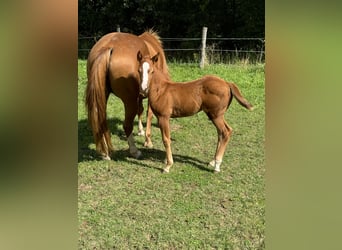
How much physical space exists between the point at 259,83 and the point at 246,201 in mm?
5386

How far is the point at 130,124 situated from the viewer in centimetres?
460

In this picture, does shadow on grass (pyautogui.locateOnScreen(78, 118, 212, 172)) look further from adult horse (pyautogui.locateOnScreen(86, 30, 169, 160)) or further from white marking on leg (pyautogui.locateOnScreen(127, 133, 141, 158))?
adult horse (pyautogui.locateOnScreen(86, 30, 169, 160))

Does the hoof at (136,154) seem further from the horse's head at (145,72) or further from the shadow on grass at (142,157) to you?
the horse's head at (145,72)

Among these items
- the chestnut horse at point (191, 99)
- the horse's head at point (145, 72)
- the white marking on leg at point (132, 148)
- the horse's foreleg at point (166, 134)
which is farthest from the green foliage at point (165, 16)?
the horse's head at point (145, 72)

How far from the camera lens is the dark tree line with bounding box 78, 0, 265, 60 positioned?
710 inches

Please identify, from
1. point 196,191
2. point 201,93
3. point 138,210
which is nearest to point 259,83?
point 201,93

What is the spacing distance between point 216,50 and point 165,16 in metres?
7.26

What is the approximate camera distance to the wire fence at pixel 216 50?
11.6m

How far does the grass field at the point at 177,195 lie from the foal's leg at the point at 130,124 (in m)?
0.10

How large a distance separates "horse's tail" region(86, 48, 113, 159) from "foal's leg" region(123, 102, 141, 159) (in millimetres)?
308

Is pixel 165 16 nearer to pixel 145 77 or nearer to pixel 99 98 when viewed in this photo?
pixel 99 98

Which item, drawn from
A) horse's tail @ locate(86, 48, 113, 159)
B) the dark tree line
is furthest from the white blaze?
the dark tree line

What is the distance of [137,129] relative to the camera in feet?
19.5
